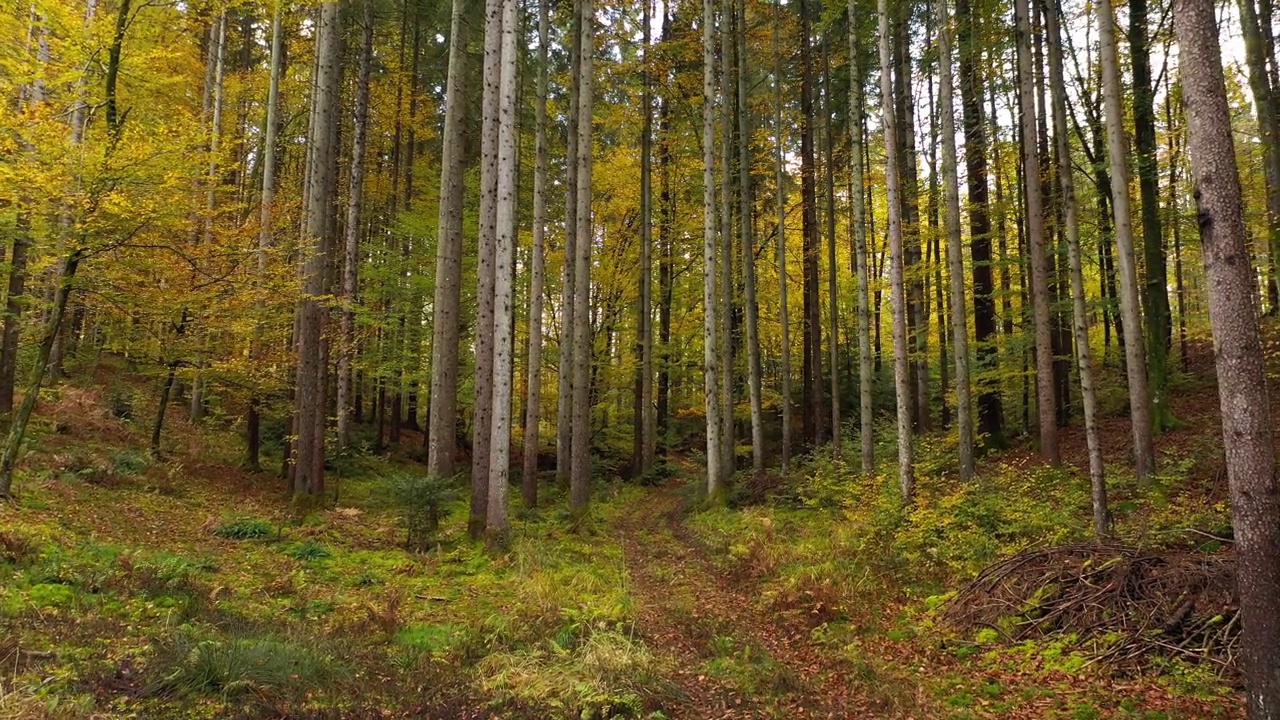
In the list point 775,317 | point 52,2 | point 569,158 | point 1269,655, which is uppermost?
point 52,2

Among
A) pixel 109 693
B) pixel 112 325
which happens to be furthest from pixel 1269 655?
pixel 112 325

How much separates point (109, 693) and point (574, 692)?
3021 mm

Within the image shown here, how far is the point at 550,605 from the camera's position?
7.20 metres

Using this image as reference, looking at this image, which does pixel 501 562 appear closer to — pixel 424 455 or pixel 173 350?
pixel 173 350

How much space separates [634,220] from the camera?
2195cm

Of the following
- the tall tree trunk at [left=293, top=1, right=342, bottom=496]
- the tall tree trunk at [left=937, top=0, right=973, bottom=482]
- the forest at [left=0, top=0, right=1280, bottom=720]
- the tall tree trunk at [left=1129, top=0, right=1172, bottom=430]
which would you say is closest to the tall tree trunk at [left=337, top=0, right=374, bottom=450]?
the forest at [left=0, top=0, right=1280, bottom=720]

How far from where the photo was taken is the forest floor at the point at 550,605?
14.7 feet

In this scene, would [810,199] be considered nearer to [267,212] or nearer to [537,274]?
[537,274]

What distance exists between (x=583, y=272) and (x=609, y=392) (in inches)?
395

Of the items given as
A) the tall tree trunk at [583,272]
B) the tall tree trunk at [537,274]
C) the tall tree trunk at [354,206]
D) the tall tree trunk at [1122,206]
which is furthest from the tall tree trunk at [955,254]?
the tall tree trunk at [354,206]

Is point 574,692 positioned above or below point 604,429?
below

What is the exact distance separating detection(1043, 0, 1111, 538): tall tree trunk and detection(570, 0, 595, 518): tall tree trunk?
27.1ft

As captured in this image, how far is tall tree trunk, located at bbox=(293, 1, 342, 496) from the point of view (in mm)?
11391

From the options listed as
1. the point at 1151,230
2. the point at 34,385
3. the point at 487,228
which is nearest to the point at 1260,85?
the point at 1151,230
